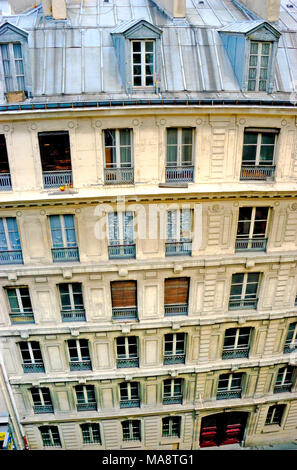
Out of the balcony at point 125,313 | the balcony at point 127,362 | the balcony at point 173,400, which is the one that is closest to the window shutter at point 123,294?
the balcony at point 125,313

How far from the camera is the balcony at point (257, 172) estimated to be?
16047 millimetres

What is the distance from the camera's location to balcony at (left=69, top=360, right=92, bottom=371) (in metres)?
19.5

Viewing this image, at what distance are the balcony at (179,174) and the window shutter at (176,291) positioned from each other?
4.98 meters

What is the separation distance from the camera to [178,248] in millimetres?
17031

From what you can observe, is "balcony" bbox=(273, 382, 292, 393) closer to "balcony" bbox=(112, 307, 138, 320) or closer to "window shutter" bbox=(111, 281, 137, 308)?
"balcony" bbox=(112, 307, 138, 320)

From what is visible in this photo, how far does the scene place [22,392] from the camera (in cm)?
1986

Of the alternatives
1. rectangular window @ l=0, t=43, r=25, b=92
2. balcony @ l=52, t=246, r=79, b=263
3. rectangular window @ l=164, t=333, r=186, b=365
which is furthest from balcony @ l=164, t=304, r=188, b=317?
rectangular window @ l=0, t=43, r=25, b=92

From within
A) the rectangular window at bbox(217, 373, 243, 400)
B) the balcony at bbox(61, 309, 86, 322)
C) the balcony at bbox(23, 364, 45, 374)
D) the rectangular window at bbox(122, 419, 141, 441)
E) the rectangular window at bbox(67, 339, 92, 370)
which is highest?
the balcony at bbox(61, 309, 86, 322)

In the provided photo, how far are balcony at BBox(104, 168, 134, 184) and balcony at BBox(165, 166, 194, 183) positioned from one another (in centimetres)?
158

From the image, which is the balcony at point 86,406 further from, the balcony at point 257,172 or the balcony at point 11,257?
the balcony at point 257,172

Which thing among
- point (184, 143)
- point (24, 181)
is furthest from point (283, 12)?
point (24, 181)

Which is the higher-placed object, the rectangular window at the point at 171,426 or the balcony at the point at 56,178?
the balcony at the point at 56,178

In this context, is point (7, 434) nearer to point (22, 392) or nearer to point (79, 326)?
point (22, 392)

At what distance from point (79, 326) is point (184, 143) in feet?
33.4
